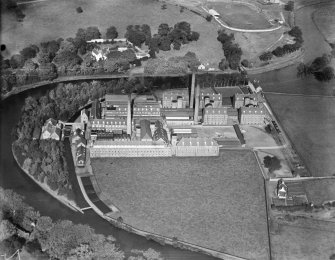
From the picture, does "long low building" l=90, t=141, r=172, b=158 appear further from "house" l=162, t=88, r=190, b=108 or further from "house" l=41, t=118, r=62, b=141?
"house" l=162, t=88, r=190, b=108

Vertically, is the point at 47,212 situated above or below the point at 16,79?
below

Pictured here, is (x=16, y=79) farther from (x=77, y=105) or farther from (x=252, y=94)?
(x=252, y=94)

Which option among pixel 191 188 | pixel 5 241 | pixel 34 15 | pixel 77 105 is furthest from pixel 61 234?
pixel 34 15

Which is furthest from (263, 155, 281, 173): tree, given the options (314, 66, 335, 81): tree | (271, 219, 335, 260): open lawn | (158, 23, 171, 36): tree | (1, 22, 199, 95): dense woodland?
(158, 23, 171, 36): tree

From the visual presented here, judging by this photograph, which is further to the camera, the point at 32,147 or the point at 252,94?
the point at 252,94

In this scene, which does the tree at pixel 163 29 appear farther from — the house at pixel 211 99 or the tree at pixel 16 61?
the house at pixel 211 99

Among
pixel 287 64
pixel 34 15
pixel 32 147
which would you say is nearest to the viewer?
pixel 32 147
